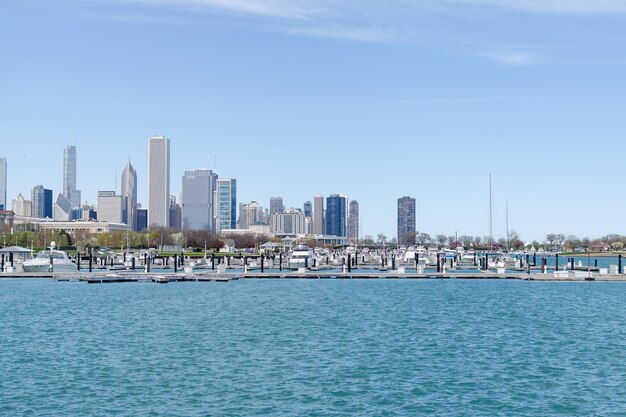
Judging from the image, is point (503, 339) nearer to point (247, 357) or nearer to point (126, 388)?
point (247, 357)

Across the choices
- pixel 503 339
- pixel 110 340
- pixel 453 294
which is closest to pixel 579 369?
pixel 503 339

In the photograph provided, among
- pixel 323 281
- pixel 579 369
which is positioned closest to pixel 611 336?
pixel 579 369

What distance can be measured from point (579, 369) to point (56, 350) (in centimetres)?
2370

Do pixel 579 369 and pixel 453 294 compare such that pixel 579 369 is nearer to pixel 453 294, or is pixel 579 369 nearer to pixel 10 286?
pixel 453 294

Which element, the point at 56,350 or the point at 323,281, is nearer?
the point at 56,350

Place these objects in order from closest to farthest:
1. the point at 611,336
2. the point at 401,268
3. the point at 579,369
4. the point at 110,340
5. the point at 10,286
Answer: the point at 579,369
the point at 110,340
the point at 611,336
the point at 10,286
the point at 401,268

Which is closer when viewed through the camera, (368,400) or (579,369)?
(368,400)

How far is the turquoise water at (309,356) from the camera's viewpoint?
2905 cm

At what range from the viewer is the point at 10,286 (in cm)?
8806

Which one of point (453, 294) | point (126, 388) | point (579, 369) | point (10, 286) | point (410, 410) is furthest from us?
point (10, 286)

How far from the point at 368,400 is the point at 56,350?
58.3 ft

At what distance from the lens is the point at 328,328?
4891 cm

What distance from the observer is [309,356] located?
38375 mm

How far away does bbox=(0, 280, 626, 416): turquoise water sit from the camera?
29047mm
